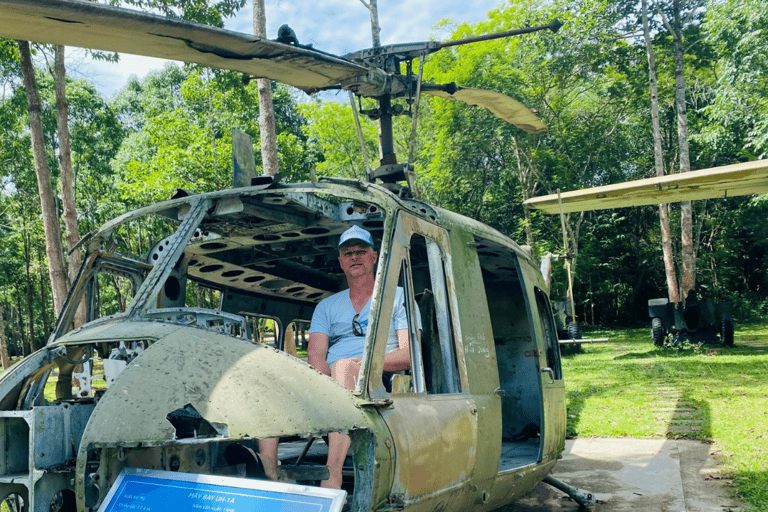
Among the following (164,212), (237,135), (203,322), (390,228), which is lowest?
(203,322)

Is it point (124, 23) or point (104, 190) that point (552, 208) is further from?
point (104, 190)

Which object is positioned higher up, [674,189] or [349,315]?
[674,189]

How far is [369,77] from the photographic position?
525 cm

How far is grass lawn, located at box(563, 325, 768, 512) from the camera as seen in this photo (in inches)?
295

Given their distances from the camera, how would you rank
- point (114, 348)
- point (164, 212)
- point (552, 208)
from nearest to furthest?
point (114, 348) → point (164, 212) → point (552, 208)

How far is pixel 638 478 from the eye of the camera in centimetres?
699

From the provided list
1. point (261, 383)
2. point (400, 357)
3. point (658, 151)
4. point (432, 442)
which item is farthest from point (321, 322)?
point (658, 151)

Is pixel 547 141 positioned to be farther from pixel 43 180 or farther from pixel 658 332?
pixel 43 180

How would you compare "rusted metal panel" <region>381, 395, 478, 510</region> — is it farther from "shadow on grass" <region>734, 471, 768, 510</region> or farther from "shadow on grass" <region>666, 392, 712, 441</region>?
"shadow on grass" <region>666, 392, 712, 441</region>

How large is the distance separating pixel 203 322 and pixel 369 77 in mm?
2375

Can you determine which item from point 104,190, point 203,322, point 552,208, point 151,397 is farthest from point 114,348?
point 104,190

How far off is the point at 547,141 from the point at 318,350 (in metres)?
24.0

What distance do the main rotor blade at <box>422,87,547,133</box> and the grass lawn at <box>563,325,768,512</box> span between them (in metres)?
3.86

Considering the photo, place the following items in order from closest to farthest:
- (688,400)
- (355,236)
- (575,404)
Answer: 1. (355,236)
2. (688,400)
3. (575,404)
